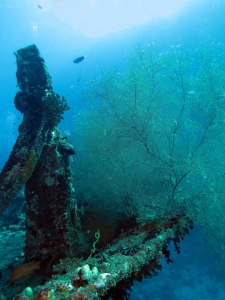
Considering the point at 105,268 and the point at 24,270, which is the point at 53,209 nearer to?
the point at 24,270

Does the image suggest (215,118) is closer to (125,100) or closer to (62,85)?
(125,100)

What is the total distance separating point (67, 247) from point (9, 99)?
85.6m

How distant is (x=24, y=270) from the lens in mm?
3773

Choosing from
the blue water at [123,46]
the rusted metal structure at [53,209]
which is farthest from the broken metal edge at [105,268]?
the blue water at [123,46]

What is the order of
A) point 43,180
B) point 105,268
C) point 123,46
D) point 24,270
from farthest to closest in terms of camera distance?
point 123,46 → point 43,180 → point 24,270 → point 105,268

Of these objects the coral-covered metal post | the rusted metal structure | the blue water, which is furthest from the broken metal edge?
the blue water

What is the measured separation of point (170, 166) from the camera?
17.7 ft

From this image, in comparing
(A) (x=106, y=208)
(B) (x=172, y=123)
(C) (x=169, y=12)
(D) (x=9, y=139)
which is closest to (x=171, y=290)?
(A) (x=106, y=208)

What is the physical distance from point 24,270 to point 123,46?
50.4 m

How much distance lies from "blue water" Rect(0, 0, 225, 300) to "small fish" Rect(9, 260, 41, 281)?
Answer: 587cm

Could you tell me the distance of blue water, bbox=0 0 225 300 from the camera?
13.3 m

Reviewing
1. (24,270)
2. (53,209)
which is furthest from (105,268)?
(24,270)

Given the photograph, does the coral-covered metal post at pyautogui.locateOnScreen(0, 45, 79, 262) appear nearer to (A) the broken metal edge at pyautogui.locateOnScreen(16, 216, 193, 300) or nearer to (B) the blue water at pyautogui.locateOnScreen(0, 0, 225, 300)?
(A) the broken metal edge at pyautogui.locateOnScreen(16, 216, 193, 300)

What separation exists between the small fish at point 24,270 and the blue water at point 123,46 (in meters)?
5.87
